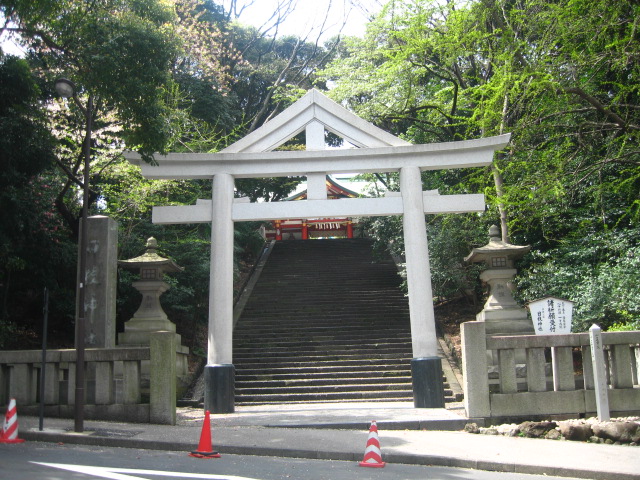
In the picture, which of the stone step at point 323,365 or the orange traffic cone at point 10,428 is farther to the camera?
the stone step at point 323,365

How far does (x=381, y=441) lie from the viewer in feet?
27.0

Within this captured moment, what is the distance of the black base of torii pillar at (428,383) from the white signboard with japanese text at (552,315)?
192 centimetres

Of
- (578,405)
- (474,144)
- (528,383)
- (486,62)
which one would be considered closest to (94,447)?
(528,383)

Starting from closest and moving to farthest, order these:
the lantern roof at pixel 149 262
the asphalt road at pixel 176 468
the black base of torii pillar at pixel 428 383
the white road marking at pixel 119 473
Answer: the white road marking at pixel 119 473 < the asphalt road at pixel 176 468 < the black base of torii pillar at pixel 428 383 < the lantern roof at pixel 149 262

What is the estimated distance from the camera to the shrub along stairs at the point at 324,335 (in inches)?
565

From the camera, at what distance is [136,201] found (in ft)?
51.7

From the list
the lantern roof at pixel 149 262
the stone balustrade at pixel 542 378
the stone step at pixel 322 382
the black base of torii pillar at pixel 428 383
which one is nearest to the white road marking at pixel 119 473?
the stone balustrade at pixel 542 378

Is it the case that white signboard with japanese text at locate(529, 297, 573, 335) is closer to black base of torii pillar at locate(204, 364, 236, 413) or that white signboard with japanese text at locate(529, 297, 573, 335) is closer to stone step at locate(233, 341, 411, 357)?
black base of torii pillar at locate(204, 364, 236, 413)

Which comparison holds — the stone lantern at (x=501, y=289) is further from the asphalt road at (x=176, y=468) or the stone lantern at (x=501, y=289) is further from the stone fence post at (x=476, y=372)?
the asphalt road at (x=176, y=468)

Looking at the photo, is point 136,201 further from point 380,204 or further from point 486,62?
point 486,62

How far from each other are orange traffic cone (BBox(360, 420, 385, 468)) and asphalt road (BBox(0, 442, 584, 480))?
4.0 inches

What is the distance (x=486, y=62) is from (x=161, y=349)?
1358 centimetres

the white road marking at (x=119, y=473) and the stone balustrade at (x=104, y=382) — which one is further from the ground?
the stone balustrade at (x=104, y=382)

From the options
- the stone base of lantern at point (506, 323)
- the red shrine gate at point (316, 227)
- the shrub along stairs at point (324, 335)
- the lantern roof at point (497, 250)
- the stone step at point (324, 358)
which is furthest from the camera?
the red shrine gate at point (316, 227)
